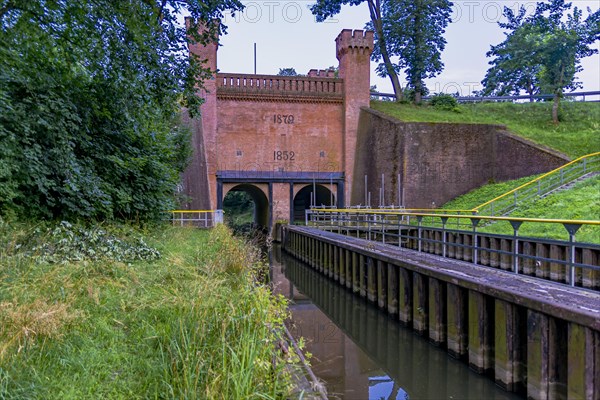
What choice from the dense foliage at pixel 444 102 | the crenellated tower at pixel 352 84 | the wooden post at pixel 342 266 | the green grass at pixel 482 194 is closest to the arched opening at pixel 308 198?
the crenellated tower at pixel 352 84

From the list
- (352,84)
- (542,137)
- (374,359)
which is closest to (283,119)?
(352,84)

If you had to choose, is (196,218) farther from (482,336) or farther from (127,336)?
(127,336)

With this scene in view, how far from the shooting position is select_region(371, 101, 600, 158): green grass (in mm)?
24145

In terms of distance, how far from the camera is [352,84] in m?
28.9

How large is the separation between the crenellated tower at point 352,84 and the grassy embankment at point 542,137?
1.52 metres

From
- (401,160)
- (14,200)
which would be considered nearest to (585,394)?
(14,200)

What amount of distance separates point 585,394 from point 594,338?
1.84ft

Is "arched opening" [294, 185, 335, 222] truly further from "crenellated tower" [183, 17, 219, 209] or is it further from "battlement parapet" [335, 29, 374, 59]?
"battlement parapet" [335, 29, 374, 59]

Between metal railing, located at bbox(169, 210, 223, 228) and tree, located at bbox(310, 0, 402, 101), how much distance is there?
1849 cm

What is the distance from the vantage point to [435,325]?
7.95 metres

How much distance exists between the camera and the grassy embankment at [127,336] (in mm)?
3543

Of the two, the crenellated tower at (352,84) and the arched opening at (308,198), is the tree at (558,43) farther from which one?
the arched opening at (308,198)

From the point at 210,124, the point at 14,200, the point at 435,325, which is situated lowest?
the point at 435,325

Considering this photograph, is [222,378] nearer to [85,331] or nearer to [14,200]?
[85,331]
